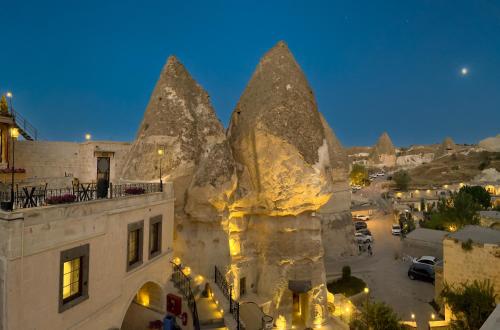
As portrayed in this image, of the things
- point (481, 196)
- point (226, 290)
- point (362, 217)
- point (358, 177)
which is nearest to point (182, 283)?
point (226, 290)

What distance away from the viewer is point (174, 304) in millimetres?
13539

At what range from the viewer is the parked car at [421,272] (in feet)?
91.4

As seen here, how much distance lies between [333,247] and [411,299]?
9.30m

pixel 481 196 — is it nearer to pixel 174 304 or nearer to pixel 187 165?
pixel 187 165

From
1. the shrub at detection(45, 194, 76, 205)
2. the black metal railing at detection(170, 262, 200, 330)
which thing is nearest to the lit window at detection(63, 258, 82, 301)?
the shrub at detection(45, 194, 76, 205)

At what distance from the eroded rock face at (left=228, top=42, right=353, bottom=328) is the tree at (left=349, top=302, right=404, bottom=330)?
3.23 meters

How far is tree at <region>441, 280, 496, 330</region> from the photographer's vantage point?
56.4ft

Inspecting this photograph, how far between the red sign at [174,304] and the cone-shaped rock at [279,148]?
760 cm

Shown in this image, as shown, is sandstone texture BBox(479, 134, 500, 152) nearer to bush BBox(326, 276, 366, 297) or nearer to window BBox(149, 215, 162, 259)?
bush BBox(326, 276, 366, 297)

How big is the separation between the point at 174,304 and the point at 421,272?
78.9ft

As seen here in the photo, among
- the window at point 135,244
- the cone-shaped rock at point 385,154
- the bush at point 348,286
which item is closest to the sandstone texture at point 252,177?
the window at point 135,244

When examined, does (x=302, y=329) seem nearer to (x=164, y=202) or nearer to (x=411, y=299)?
(x=411, y=299)

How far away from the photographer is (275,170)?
19766 millimetres

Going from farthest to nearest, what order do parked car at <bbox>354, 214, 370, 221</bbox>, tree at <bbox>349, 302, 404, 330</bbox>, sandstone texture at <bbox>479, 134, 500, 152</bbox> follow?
sandstone texture at <bbox>479, 134, 500, 152</bbox> < parked car at <bbox>354, 214, 370, 221</bbox> < tree at <bbox>349, 302, 404, 330</bbox>
